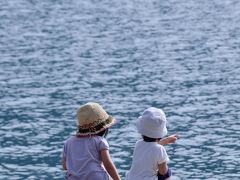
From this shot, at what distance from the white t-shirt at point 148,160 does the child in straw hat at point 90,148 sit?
0.90 feet

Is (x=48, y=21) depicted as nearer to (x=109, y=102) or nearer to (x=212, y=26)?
(x=212, y=26)

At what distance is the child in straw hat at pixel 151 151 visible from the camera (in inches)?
390

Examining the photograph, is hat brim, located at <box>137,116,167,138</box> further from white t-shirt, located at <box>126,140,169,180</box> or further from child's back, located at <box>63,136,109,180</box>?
child's back, located at <box>63,136,109,180</box>

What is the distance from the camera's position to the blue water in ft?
55.6

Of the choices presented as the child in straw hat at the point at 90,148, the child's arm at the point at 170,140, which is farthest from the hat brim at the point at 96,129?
the child's arm at the point at 170,140

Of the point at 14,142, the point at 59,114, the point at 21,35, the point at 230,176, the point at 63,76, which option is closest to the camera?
the point at 230,176

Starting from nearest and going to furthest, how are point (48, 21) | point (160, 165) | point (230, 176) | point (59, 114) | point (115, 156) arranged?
point (160, 165)
point (230, 176)
point (115, 156)
point (59, 114)
point (48, 21)

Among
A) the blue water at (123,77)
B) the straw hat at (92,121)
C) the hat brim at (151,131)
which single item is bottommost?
the blue water at (123,77)

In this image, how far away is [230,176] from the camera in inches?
600

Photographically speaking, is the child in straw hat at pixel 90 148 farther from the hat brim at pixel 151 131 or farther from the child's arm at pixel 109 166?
the hat brim at pixel 151 131

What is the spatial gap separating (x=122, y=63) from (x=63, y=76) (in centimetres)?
219

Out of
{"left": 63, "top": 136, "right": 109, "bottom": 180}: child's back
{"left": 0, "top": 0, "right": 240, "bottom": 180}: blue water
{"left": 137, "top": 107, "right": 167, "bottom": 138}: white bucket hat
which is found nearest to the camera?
{"left": 137, "top": 107, "right": 167, "bottom": 138}: white bucket hat

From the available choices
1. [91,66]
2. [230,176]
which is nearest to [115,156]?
[230,176]

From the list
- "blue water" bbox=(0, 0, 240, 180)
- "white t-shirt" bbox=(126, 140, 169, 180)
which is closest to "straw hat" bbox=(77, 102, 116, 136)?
"white t-shirt" bbox=(126, 140, 169, 180)
